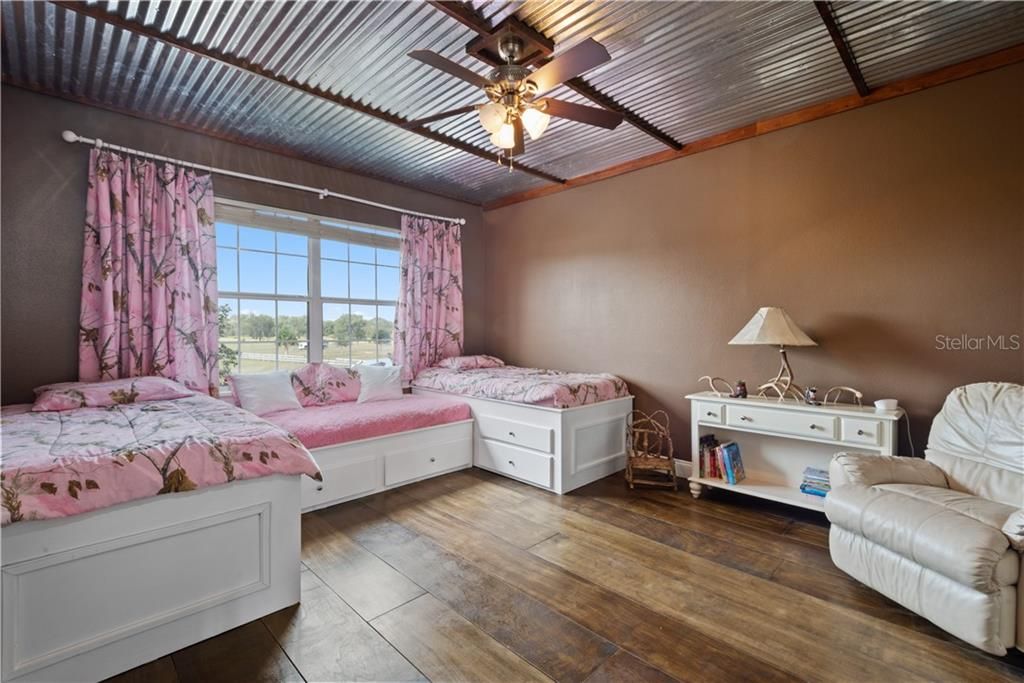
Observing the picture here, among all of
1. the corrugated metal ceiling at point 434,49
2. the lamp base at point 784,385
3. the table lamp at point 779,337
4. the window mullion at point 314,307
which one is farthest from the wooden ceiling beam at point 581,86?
the window mullion at point 314,307

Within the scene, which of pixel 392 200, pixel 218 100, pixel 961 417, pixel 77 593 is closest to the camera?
pixel 77 593

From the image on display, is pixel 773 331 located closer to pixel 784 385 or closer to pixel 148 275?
pixel 784 385

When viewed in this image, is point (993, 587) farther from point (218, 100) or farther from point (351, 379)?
point (218, 100)

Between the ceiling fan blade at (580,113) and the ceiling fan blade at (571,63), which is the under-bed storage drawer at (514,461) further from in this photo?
the ceiling fan blade at (571,63)

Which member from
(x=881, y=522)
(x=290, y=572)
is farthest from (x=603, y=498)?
(x=290, y=572)

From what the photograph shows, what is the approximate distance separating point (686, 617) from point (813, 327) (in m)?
2.18

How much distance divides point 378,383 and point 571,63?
3.01 metres

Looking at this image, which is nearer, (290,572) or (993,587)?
(993,587)

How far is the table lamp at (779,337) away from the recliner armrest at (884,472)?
0.78 m

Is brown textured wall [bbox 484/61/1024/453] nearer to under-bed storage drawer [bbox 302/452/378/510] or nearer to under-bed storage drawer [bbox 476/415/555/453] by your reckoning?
under-bed storage drawer [bbox 476/415/555/453]

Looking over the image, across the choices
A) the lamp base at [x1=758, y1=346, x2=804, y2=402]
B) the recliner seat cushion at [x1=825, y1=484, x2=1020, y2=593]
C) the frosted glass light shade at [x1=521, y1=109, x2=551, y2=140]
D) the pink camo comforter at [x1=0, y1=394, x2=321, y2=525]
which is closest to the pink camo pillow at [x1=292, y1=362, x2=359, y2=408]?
the pink camo comforter at [x1=0, y1=394, x2=321, y2=525]

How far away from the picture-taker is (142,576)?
165cm

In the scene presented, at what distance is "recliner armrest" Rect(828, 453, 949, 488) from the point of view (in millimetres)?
2184

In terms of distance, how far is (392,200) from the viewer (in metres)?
4.56
